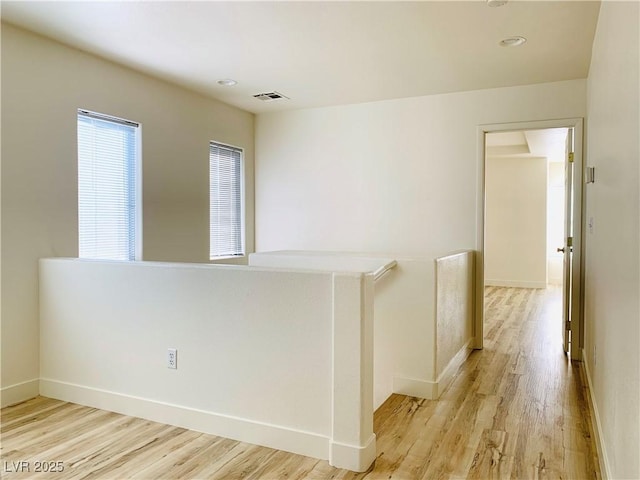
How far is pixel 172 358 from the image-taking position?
2676mm

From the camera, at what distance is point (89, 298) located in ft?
9.77

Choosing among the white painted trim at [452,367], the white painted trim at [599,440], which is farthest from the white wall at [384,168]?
the white painted trim at [599,440]

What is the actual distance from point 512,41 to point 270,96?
2361mm

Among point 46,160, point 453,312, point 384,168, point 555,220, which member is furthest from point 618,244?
point 555,220

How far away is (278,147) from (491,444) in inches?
154

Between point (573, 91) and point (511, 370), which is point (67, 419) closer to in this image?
point (511, 370)

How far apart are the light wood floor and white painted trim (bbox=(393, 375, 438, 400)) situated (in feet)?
0.21

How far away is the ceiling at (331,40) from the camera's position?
9.06 feet

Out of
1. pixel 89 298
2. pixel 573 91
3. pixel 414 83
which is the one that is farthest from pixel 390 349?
pixel 573 91

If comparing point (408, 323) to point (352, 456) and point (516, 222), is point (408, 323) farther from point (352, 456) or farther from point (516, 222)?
point (516, 222)

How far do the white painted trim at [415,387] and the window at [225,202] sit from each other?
2478 millimetres

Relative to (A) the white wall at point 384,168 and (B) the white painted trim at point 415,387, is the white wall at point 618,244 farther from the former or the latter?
→ (A) the white wall at point 384,168

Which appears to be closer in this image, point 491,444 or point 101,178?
point 491,444

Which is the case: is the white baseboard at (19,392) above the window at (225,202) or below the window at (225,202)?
below
